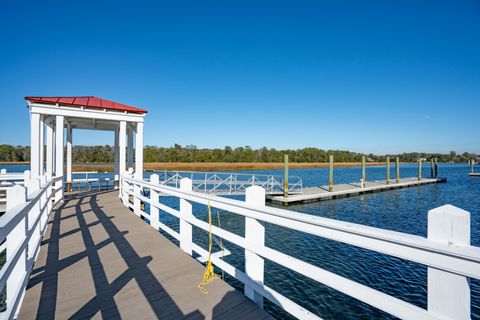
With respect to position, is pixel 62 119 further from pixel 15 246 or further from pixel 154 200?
pixel 15 246

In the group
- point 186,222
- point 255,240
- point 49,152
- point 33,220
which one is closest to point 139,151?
point 49,152

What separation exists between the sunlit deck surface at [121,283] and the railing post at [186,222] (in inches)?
6.5

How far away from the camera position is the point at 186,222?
3814 millimetres

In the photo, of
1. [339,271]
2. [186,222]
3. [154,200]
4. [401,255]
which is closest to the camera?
[401,255]

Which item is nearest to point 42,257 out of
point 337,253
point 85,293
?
point 85,293

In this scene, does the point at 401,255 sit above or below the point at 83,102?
below

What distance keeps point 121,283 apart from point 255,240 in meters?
1.60

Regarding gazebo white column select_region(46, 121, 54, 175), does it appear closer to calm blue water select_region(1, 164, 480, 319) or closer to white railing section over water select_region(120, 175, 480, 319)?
calm blue water select_region(1, 164, 480, 319)

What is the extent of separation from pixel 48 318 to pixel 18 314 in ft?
0.96

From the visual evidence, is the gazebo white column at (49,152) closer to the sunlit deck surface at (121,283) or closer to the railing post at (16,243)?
the sunlit deck surface at (121,283)

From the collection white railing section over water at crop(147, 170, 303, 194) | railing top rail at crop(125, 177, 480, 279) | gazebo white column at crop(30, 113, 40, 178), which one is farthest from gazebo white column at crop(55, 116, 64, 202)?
railing top rail at crop(125, 177, 480, 279)

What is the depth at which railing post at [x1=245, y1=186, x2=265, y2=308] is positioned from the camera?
8.10 ft

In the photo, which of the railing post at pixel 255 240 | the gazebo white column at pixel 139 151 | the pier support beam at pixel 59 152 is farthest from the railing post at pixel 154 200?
the gazebo white column at pixel 139 151

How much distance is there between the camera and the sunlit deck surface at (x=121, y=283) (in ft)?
7.62
